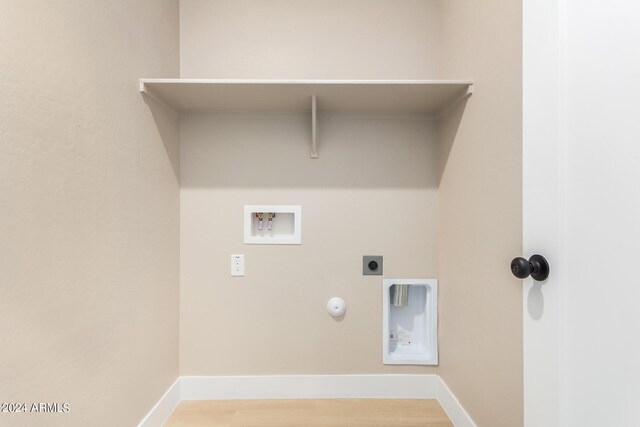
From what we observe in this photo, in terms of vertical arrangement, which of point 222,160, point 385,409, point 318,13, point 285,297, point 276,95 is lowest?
point 385,409

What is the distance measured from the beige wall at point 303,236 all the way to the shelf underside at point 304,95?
0.10 m

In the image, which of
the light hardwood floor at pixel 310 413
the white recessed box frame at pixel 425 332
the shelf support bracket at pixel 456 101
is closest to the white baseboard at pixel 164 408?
the light hardwood floor at pixel 310 413

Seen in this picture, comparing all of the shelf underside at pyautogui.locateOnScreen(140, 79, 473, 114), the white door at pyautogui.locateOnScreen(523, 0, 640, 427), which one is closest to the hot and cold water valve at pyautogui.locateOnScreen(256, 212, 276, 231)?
the shelf underside at pyautogui.locateOnScreen(140, 79, 473, 114)

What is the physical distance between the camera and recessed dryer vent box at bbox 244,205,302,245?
5.73ft

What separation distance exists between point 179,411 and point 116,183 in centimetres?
123

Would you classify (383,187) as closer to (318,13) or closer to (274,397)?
(318,13)

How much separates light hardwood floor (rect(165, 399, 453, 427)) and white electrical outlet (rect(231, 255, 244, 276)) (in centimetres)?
70

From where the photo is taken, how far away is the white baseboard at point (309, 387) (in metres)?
1.73

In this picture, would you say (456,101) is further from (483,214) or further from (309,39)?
(309,39)

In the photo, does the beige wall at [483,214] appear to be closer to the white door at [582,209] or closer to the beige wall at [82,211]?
the white door at [582,209]

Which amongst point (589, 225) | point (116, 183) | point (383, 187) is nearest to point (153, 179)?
point (116, 183)

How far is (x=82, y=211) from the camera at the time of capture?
1009mm

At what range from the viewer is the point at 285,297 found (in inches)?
69.1

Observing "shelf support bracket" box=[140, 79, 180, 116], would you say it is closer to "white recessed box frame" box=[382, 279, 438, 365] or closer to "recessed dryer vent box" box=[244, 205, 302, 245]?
"recessed dryer vent box" box=[244, 205, 302, 245]
